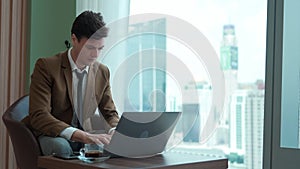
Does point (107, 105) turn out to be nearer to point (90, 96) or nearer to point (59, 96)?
point (90, 96)

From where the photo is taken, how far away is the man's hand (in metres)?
1.71

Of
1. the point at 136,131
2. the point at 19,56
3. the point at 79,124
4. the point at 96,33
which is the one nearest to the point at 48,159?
the point at 136,131

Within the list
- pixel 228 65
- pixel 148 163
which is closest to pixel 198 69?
pixel 228 65

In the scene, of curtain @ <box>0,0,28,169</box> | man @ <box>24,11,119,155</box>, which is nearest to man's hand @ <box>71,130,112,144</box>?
man @ <box>24,11,119,155</box>

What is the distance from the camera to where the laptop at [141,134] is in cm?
158

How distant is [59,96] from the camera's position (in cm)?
203

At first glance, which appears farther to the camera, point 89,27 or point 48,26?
point 48,26

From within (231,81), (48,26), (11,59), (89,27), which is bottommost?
(231,81)

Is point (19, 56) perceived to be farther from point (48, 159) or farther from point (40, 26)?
point (48, 159)

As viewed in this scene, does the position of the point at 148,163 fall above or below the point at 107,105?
below

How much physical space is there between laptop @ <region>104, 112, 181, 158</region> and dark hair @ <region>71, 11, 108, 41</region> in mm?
562

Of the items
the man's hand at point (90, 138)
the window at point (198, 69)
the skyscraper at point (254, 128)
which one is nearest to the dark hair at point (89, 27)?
the man's hand at point (90, 138)

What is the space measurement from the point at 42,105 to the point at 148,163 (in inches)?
25.3

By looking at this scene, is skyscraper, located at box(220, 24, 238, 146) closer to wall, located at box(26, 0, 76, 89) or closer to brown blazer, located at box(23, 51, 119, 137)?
brown blazer, located at box(23, 51, 119, 137)
